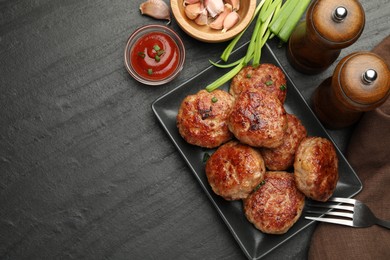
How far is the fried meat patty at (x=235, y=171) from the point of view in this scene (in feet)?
12.0

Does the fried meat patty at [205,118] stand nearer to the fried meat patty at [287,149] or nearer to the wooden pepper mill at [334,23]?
the fried meat patty at [287,149]

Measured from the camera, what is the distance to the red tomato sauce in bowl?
3975 millimetres

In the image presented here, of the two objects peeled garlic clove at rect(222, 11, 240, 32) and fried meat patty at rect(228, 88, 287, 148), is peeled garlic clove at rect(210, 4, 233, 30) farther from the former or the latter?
fried meat patty at rect(228, 88, 287, 148)

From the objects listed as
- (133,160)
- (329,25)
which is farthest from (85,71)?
(329,25)

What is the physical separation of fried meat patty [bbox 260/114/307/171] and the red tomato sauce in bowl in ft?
3.24

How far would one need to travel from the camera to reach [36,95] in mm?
4133

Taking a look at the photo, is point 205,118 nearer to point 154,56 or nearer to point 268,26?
point 154,56

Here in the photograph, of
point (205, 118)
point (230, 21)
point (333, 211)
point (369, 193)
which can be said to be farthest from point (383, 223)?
point (230, 21)

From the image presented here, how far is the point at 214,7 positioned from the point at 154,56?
2.06 ft

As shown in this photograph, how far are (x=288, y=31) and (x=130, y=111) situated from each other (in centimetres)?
147

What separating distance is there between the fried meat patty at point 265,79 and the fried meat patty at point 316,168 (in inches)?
18.1

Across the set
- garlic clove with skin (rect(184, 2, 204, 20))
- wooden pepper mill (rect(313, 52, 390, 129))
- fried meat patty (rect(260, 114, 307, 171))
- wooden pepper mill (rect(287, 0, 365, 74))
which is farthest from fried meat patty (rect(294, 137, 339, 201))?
garlic clove with skin (rect(184, 2, 204, 20))

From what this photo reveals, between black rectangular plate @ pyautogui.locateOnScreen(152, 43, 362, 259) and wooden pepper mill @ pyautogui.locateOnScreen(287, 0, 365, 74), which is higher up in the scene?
wooden pepper mill @ pyautogui.locateOnScreen(287, 0, 365, 74)

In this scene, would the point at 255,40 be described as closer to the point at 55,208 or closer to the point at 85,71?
the point at 85,71
